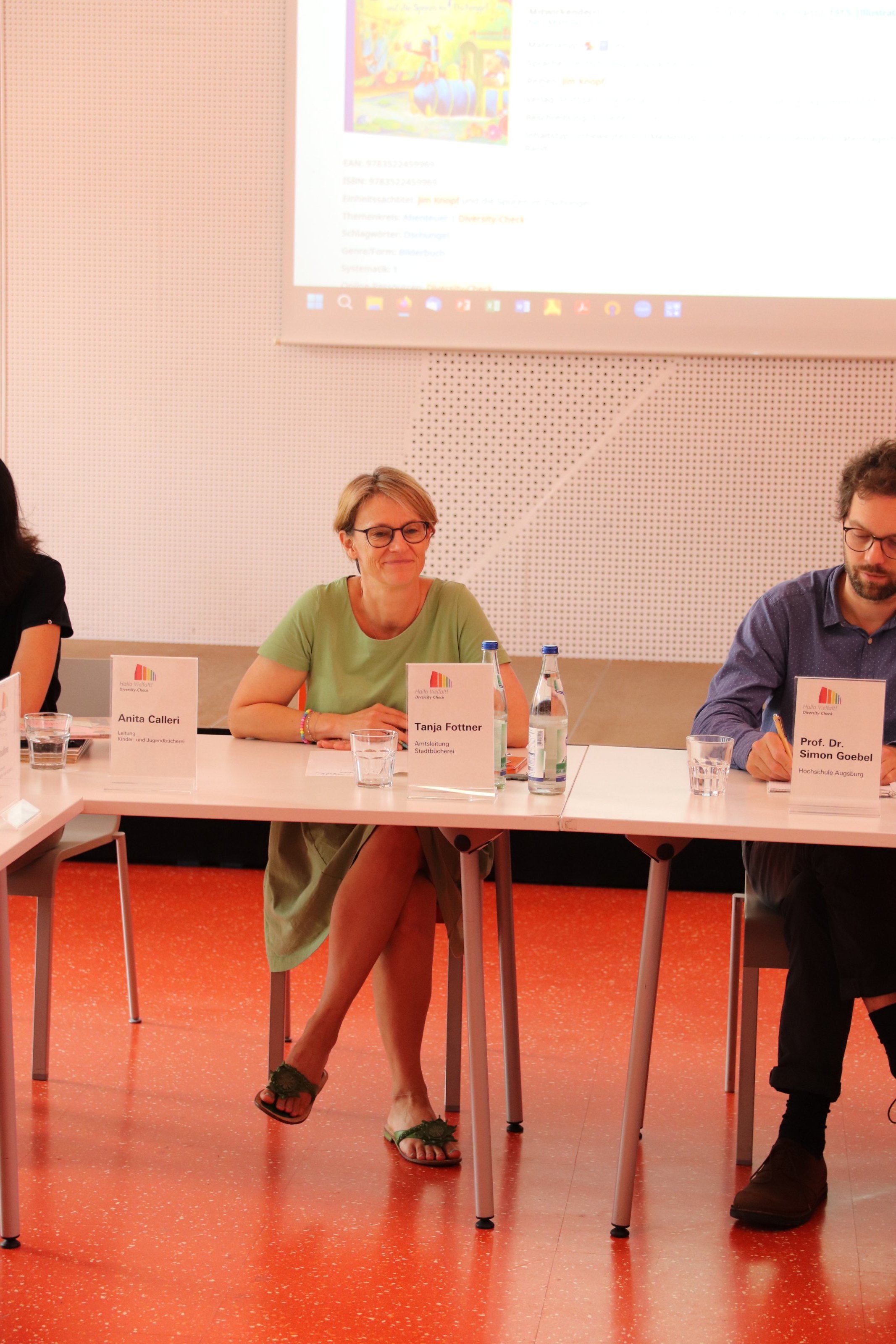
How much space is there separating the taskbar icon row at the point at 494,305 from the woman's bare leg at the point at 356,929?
10.8 ft

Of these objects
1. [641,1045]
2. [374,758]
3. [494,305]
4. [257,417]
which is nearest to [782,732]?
[641,1045]

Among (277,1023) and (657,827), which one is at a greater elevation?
(657,827)

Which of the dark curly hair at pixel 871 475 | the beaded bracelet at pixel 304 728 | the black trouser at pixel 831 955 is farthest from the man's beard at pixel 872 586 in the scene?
the beaded bracelet at pixel 304 728

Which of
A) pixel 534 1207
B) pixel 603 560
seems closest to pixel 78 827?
pixel 534 1207

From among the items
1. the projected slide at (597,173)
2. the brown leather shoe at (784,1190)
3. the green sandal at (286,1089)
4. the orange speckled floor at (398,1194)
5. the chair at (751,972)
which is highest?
the projected slide at (597,173)

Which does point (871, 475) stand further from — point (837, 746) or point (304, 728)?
point (304, 728)

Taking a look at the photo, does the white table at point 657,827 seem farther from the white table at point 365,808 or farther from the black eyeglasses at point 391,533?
the black eyeglasses at point 391,533

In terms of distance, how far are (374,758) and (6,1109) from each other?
705 millimetres

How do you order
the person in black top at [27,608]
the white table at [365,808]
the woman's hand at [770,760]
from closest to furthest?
the white table at [365,808] < the woman's hand at [770,760] < the person in black top at [27,608]

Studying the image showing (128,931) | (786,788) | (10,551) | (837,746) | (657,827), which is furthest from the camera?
(128,931)

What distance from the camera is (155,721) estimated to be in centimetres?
200

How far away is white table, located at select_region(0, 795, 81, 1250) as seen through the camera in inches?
70.4

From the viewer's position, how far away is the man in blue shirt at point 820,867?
1.96 m

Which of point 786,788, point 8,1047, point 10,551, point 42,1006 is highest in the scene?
point 10,551
